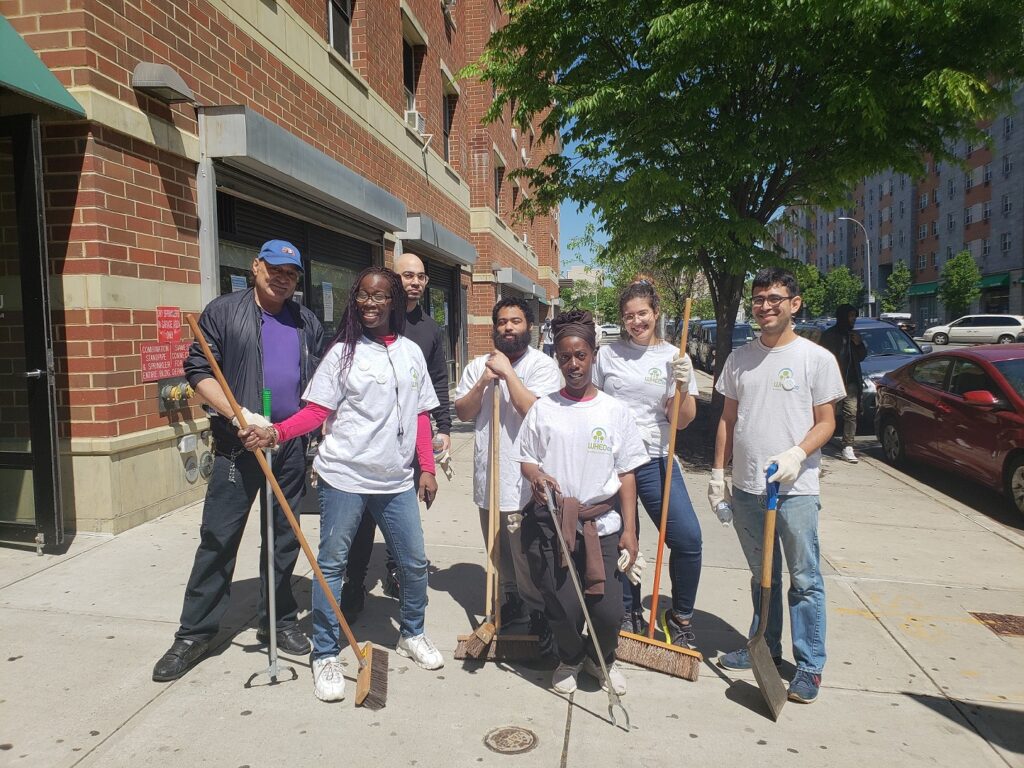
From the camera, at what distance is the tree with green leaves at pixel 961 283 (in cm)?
4359

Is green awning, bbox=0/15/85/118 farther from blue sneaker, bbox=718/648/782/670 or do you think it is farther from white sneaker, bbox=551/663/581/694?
blue sneaker, bbox=718/648/782/670

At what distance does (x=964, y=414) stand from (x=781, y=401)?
5.07m

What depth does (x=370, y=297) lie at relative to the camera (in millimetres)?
3182

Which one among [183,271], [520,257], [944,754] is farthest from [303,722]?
[520,257]

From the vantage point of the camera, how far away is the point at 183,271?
575cm

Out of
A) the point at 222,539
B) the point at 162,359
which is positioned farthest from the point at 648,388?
the point at 162,359

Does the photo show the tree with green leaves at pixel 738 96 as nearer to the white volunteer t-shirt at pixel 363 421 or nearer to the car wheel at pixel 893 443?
the car wheel at pixel 893 443

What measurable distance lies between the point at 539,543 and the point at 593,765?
0.87 meters

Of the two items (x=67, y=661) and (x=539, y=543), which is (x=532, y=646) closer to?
(x=539, y=543)

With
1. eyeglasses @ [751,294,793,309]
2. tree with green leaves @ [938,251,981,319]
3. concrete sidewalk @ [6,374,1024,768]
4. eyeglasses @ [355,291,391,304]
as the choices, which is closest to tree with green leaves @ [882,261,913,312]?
tree with green leaves @ [938,251,981,319]

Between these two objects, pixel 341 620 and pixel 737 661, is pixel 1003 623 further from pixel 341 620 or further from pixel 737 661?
pixel 341 620

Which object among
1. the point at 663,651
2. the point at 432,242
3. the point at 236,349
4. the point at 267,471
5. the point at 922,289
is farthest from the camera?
the point at 922,289

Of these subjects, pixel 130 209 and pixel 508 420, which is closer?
pixel 508 420

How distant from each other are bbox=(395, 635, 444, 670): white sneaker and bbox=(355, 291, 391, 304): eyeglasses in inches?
64.1
